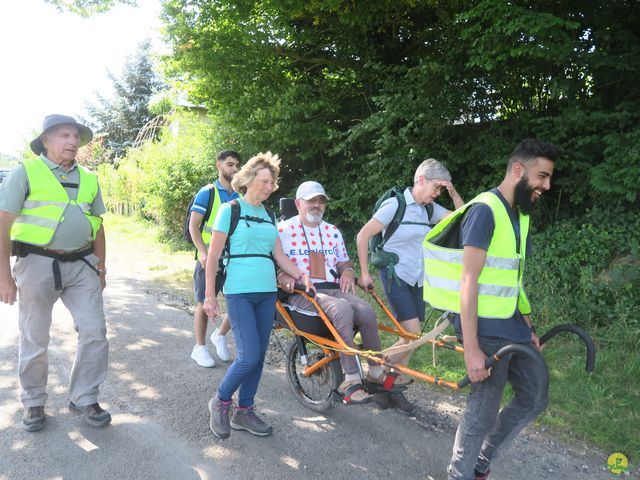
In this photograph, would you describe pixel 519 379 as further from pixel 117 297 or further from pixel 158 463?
pixel 117 297

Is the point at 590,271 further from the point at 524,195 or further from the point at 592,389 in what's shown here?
the point at 524,195

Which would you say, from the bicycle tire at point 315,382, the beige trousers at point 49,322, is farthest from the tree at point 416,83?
the beige trousers at point 49,322

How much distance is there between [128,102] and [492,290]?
40050 millimetres

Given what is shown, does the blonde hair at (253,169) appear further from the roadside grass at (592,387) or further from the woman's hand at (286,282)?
the roadside grass at (592,387)

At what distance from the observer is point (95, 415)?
3.99m

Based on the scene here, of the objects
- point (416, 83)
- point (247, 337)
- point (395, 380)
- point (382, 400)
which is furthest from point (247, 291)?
point (416, 83)

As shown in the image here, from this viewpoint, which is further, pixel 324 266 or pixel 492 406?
pixel 324 266

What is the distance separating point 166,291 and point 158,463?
19.3 ft

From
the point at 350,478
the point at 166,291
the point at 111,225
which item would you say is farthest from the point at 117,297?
the point at 111,225

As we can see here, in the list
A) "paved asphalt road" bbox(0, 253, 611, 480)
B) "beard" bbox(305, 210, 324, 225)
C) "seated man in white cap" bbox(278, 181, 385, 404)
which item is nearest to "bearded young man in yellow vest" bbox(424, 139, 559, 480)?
"paved asphalt road" bbox(0, 253, 611, 480)

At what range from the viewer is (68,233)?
13.1ft

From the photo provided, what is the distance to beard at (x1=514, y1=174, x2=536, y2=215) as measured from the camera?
9.60 feet

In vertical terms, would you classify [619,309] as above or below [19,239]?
below

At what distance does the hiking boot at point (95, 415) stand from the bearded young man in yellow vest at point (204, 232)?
143 cm
